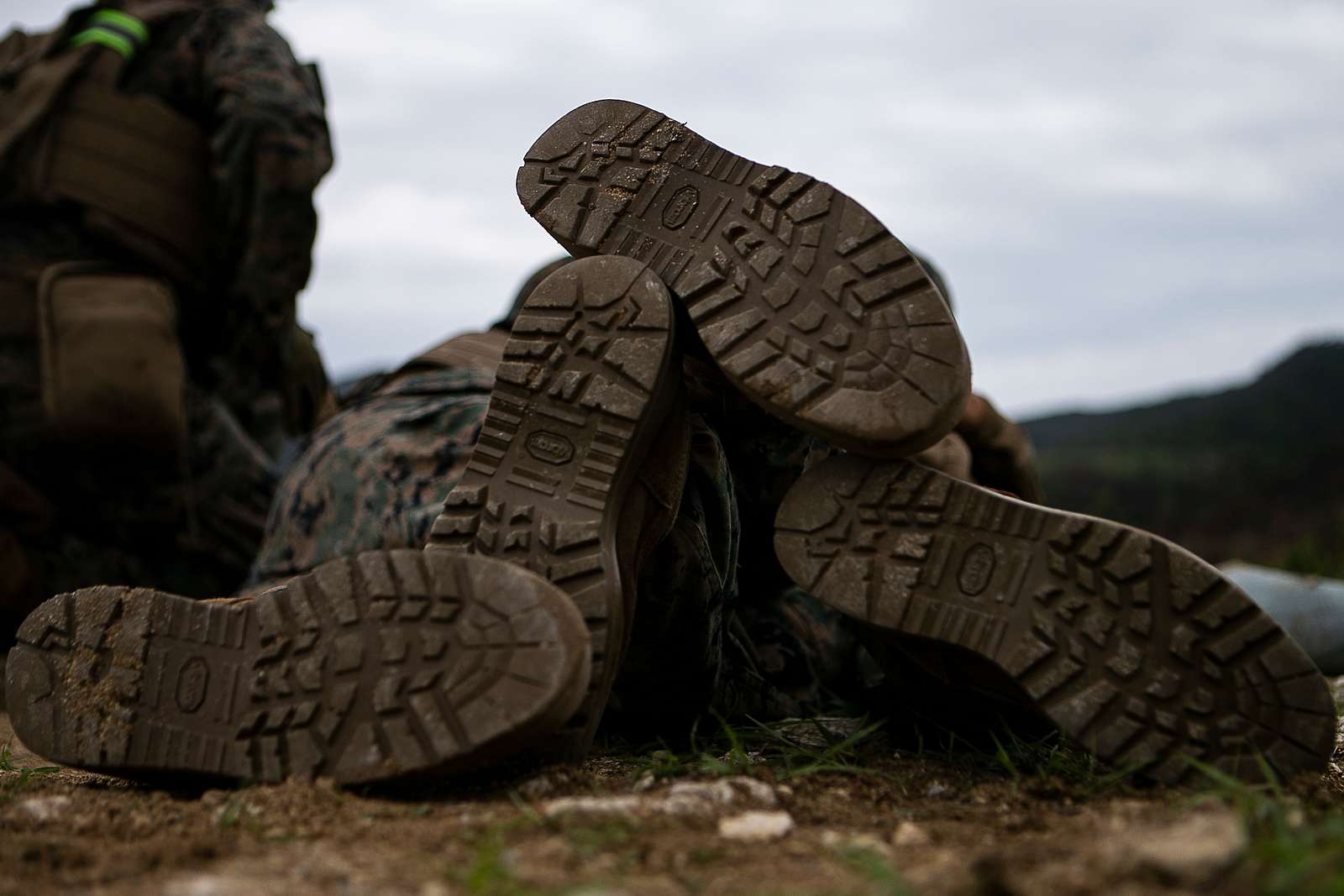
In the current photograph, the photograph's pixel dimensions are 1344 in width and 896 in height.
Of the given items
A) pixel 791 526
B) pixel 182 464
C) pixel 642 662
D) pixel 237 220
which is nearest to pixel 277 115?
pixel 237 220

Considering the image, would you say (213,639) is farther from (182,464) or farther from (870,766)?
(182,464)

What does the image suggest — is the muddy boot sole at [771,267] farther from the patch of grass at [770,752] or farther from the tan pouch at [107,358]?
the tan pouch at [107,358]

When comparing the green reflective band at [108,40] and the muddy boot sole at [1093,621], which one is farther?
the green reflective band at [108,40]

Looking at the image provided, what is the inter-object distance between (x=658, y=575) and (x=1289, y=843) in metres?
0.99

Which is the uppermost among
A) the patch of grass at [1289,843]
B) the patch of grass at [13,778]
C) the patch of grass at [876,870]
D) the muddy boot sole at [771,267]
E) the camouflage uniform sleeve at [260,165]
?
the camouflage uniform sleeve at [260,165]

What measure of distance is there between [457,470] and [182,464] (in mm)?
1667

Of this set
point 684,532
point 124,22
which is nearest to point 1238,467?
point 124,22

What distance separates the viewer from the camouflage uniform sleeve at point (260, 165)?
11.3 ft

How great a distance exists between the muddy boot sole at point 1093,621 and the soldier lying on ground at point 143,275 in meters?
2.62

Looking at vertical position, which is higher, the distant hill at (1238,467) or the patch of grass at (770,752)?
the distant hill at (1238,467)

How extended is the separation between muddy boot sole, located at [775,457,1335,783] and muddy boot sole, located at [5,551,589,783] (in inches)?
15.9

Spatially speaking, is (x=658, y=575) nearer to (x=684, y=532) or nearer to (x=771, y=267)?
(x=684, y=532)

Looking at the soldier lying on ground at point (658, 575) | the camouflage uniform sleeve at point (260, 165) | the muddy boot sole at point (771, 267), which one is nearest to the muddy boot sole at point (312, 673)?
the soldier lying on ground at point (658, 575)

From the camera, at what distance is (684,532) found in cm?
178
